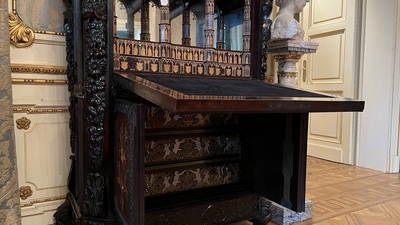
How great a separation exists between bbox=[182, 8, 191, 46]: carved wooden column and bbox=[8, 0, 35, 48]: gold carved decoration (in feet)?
2.66

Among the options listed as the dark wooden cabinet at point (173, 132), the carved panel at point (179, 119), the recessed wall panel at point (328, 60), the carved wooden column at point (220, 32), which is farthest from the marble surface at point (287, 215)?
the recessed wall panel at point (328, 60)

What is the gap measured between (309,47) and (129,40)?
4.00 ft

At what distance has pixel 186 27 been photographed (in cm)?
165

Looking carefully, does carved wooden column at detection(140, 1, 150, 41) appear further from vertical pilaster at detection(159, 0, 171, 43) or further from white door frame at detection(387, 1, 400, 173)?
white door frame at detection(387, 1, 400, 173)

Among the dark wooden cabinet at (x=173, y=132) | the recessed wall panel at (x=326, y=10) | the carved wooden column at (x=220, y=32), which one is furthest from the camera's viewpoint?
the recessed wall panel at (x=326, y=10)

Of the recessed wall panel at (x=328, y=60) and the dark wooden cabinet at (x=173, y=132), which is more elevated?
the recessed wall panel at (x=328, y=60)

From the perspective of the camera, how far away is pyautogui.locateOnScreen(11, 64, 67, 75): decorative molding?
1598 mm

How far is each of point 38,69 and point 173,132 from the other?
82cm

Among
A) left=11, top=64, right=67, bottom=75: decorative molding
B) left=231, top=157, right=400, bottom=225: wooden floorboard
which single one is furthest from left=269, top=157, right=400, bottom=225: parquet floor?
left=11, top=64, right=67, bottom=75: decorative molding

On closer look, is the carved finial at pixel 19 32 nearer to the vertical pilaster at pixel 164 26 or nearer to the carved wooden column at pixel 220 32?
the vertical pilaster at pixel 164 26

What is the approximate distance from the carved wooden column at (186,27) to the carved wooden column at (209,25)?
0.36 ft

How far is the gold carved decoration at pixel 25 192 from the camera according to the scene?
1.66 metres

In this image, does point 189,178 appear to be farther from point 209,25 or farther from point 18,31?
point 18,31

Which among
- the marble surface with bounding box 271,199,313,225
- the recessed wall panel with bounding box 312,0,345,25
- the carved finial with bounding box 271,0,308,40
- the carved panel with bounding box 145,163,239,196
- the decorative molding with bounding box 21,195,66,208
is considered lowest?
the marble surface with bounding box 271,199,313,225
